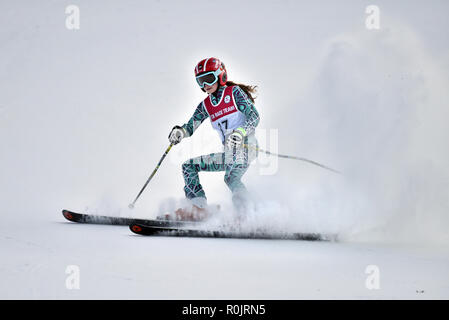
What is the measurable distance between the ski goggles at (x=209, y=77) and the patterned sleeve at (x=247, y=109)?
0.25 metres

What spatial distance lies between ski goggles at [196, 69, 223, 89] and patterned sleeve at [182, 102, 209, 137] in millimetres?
379

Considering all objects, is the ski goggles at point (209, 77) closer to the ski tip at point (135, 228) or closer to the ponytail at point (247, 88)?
the ponytail at point (247, 88)

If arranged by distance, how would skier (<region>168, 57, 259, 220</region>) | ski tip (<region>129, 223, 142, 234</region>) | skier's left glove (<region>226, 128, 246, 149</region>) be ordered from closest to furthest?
ski tip (<region>129, 223, 142, 234</region>), skier's left glove (<region>226, 128, 246, 149</region>), skier (<region>168, 57, 259, 220</region>)

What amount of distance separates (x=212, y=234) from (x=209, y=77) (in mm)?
1702

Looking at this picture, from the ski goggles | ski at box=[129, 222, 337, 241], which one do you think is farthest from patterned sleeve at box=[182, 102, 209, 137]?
ski at box=[129, 222, 337, 241]

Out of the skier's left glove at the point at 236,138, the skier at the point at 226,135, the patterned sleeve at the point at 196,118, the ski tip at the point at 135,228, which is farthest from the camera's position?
the patterned sleeve at the point at 196,118

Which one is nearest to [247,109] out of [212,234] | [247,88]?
[247,88]

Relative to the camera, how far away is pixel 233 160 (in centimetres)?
515

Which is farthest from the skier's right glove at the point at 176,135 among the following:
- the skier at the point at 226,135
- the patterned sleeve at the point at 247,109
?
the patterned sleeve at the point at 247,109

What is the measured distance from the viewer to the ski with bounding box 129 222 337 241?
468cm

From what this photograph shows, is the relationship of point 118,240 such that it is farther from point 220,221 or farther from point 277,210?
point 277,210

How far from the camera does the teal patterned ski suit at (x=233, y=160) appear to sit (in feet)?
16.8

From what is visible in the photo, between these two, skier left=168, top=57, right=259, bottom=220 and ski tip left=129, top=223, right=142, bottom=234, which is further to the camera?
skier left=168, top=57, right=259, bottom=220

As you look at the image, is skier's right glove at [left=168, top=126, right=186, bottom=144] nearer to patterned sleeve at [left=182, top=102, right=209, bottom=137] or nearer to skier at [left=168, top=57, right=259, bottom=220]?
patterned sleeve at [left=182, top=102, right=209, bottom=137]
